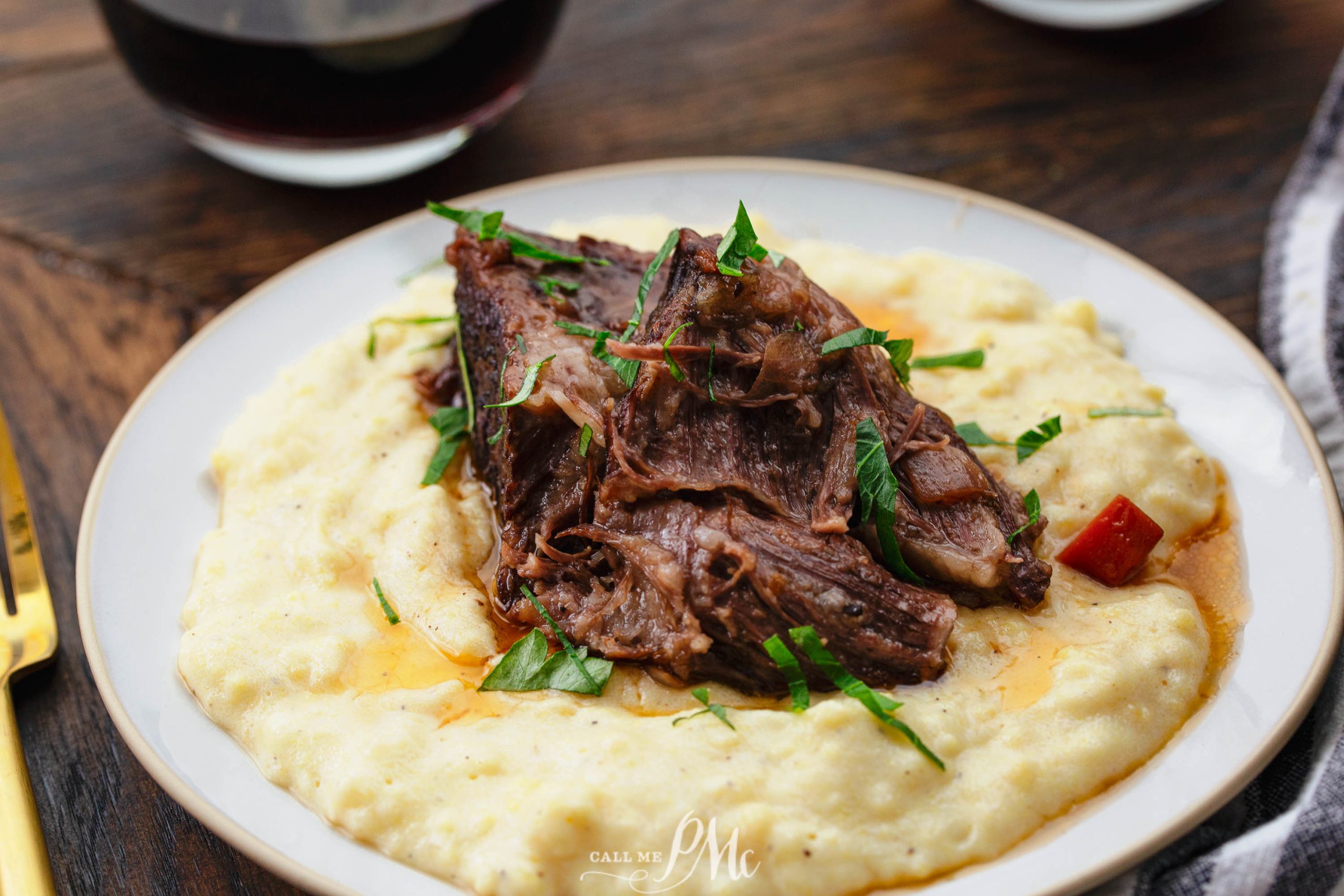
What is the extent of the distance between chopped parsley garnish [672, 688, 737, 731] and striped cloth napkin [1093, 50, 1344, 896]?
4.68ft

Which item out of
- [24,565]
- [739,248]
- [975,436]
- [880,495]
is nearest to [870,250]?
[975,436]

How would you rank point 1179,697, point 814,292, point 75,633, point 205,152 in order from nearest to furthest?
point 1179,697 → point 814,292 → point 75,633 → point 205,152

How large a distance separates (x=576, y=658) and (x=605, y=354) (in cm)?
129

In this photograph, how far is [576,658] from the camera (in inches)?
174

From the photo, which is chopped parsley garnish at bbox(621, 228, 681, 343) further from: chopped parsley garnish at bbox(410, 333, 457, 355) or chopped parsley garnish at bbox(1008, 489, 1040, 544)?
chopped parsley garnish at bbox(1008, 489, 1040, 544)

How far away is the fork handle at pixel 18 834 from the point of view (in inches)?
157

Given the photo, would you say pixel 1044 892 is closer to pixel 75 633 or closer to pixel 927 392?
pixel 927 392

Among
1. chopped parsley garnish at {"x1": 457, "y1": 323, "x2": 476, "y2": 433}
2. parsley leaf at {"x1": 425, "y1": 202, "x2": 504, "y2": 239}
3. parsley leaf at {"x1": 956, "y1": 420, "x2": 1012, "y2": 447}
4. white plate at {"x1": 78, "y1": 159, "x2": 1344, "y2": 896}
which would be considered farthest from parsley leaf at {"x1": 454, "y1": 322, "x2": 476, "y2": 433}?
parsley leaf at {"x1": 956, "y1": 420, "x2": 1012, "y2": 447}

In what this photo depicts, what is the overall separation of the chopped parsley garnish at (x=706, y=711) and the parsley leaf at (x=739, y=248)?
1.65m

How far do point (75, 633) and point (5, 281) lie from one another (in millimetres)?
2983

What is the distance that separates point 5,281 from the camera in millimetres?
7254

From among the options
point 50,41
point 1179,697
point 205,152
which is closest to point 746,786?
point 1179,697

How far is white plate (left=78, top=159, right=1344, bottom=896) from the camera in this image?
154 inches

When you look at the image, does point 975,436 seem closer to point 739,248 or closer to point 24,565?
point 739,248
